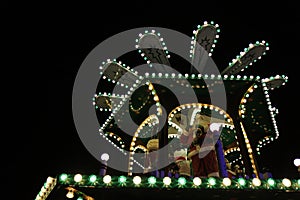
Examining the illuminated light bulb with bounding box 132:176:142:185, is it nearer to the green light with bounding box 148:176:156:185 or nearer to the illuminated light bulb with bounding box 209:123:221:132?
the green light with bounding box 148:176:156:185

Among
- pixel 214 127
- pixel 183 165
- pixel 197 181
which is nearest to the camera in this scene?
pixel 197 181

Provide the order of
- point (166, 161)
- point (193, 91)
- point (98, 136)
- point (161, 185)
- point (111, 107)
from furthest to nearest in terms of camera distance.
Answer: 1. point (98, 136)
2. point (111, 107)
3. point (193, 91)
4. point (166, 161)
5. point (161, 185)

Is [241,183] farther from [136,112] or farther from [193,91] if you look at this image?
[136,112]

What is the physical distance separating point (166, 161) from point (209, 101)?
2389 mm

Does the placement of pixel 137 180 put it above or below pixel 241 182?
above

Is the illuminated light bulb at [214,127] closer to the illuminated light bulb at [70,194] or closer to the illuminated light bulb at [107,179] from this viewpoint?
the illuminated light bulb at [107,179]

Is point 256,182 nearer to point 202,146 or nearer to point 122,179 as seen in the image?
point 202,146

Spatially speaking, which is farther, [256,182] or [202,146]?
[202,146]

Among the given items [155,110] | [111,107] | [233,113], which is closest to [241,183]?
[233,113]

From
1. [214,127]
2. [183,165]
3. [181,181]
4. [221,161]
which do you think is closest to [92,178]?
[181,181]

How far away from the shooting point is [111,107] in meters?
11.1

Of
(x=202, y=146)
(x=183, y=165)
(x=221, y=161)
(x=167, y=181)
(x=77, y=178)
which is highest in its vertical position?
(x=202, y=146)

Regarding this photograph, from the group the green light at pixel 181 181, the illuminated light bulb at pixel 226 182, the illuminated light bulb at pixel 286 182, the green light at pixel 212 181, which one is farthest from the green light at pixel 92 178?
the illuminated light bulb at pixel 286 182

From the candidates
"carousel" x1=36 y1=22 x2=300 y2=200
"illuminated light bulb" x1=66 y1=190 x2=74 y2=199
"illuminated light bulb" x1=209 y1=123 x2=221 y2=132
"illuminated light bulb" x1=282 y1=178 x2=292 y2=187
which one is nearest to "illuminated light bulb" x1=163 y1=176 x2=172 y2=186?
"carousel" x1=36 y1=22 x2=300 y2=200
